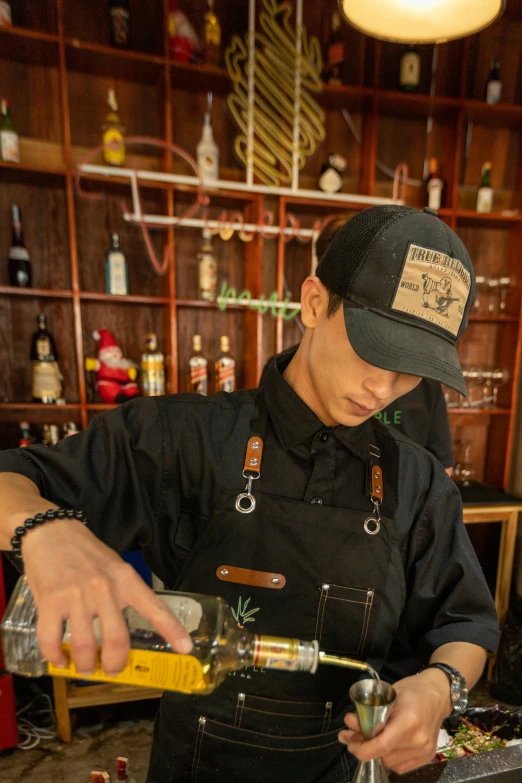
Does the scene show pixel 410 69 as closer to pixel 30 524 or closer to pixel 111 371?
pixel 111 371

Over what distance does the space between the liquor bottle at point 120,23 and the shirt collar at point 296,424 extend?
238 centimetres

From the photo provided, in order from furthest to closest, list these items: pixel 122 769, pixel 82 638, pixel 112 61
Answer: pixel 112 61 → pixel 122 769 → pixel 82 638

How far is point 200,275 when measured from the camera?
8.45ft

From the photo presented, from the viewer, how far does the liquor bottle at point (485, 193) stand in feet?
9.27

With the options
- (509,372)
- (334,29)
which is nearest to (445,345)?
(509,372)

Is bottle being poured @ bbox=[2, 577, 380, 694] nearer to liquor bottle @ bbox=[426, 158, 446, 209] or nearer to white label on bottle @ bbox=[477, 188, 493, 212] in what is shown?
liquor bottle @ bbox=[426, 158, 446, 209]

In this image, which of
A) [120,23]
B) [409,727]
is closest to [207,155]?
[120,23]

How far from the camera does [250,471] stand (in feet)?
2.78

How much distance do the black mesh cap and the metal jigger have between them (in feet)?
1.49

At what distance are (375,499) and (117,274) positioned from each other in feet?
6.79

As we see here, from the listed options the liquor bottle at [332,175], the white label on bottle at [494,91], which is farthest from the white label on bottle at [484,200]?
the liquor bottle at [332,175]

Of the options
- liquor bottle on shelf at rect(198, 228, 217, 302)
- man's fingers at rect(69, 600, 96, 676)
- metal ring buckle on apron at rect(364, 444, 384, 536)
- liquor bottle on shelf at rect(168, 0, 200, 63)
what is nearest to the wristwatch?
metal ring buckle on apron at rect(364, 444, 384, 536)

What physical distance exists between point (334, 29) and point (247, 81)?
69 centimetres

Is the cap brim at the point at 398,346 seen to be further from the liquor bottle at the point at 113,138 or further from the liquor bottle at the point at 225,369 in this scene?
the liquor bottle at the point at 113,138
